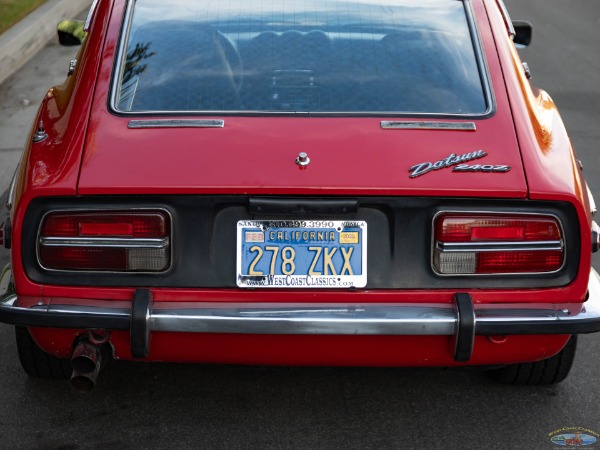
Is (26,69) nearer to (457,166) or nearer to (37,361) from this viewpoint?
(37,361)

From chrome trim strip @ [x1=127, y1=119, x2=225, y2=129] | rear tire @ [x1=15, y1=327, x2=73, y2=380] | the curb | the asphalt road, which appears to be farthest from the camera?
the curb

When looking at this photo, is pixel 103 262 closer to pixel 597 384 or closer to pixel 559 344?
pixel 559 344

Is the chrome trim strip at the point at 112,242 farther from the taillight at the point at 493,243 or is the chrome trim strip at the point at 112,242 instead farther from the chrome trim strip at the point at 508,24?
the chrome trim strip at the point at 508,24

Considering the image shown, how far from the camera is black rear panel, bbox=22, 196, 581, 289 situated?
3.56 m

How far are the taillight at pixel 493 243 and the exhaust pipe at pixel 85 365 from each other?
3.88ft

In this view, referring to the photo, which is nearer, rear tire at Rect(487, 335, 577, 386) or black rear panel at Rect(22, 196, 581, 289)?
black rear panel at Rect(22, 196, 581, 289)

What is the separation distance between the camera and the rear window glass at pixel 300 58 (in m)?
4.02

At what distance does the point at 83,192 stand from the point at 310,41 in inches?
48.9

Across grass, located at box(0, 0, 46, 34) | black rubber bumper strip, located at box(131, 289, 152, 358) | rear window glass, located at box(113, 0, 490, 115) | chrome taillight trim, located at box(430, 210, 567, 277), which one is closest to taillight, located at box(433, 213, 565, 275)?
chrome taillight trim, located at box(430, 210, 567, 277)

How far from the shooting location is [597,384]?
4.46 metres

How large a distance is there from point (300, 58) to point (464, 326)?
1.31 meters
